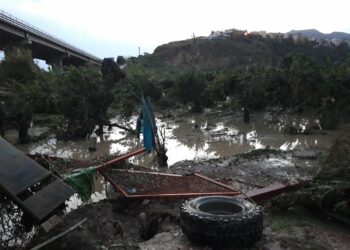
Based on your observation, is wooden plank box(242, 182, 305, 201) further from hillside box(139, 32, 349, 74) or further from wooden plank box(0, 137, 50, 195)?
hillside box(139, 32, 349, 74)

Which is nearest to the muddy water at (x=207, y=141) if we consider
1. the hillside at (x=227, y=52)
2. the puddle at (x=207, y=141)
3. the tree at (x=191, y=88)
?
the puddle at (x=207, y=141)

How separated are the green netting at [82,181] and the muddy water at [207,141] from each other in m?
4.43

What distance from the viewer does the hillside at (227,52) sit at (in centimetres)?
6075

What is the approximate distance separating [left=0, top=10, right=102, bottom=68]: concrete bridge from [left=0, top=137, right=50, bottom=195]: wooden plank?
38.7m

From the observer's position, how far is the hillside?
199 ft

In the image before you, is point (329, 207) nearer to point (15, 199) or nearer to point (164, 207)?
point (164, 207)

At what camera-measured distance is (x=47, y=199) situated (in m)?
4.70

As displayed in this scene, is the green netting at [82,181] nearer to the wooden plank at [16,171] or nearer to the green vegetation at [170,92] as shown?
the wooden plank at [16,171]

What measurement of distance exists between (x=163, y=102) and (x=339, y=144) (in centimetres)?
1788

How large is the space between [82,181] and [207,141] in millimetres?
7701

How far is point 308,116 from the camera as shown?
56.3 feet

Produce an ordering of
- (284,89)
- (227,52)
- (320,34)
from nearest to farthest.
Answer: (284,89)
(227,52)
(320,34)

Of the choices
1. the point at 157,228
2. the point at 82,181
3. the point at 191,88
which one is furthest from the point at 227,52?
the point at 157,228

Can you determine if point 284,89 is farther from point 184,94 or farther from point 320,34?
point 320,34
